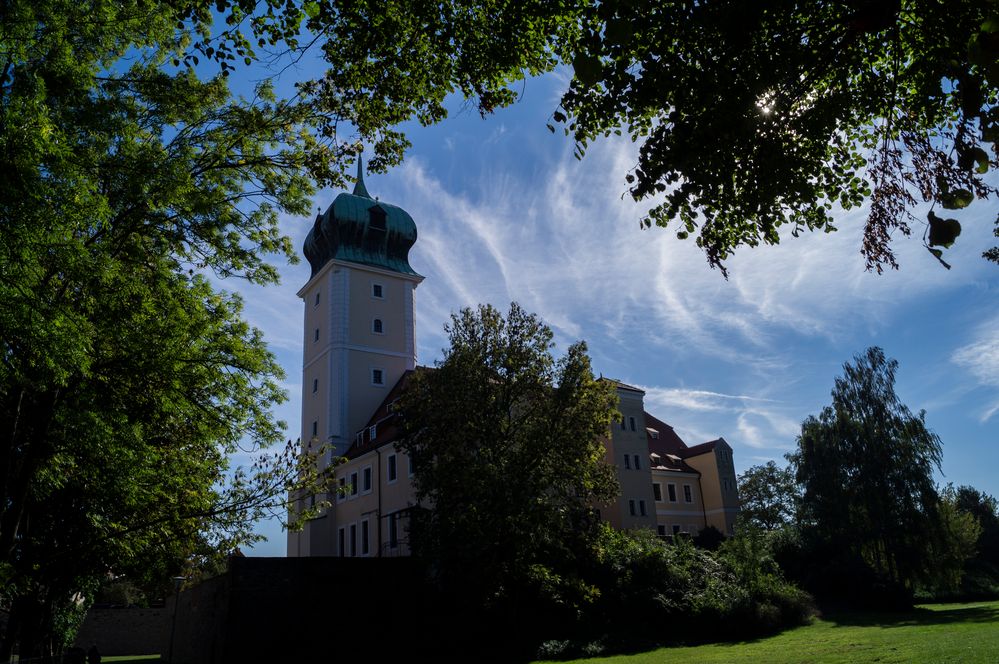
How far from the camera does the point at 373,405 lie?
4719cm

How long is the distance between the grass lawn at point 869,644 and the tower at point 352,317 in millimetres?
28081

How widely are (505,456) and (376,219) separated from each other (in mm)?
32335

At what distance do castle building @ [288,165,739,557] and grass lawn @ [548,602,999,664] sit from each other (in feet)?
54.9

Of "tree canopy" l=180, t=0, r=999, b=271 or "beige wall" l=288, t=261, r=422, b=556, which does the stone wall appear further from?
"tree canopy" l=180, t=0, r=999, b=271

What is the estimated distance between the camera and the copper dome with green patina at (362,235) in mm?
50469

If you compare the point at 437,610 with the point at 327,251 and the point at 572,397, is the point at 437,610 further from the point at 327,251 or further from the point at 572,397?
the point at 327,251

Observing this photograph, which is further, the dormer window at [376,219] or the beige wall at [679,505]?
the dormer window at [376,219]

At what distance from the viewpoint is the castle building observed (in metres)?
42.2

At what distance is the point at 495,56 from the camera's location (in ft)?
28.2

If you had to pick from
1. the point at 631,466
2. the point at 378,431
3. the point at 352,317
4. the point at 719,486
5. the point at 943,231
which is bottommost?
the point at 943,231

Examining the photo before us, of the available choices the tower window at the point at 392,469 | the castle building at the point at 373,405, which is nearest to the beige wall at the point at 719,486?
the castle building at the point at 373,405

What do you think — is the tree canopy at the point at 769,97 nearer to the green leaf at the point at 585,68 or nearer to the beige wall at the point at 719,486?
the green leaf at the point at 585,68

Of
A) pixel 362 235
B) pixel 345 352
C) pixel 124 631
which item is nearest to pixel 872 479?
pixel 345 352

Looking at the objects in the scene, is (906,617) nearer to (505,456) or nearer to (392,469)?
(505,456)
